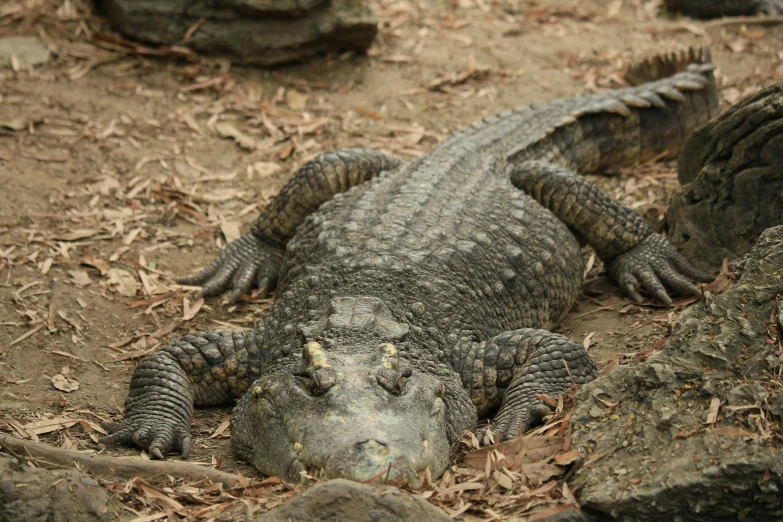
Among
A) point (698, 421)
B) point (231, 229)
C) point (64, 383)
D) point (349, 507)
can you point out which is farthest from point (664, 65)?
point (349, 507)

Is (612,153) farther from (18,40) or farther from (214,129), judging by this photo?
(18,40)

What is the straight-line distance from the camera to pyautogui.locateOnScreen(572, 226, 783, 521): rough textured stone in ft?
10.2

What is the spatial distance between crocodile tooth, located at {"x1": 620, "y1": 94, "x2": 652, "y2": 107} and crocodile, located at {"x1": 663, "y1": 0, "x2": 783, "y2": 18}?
3.73 m

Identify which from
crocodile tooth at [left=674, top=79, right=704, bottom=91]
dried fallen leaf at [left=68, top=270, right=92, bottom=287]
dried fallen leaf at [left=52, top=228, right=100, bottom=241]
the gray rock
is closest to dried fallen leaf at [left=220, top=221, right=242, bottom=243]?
dried fallen leaf at [left=52, top=228, right=100, bottom=241]

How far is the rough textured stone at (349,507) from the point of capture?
10.5 feet

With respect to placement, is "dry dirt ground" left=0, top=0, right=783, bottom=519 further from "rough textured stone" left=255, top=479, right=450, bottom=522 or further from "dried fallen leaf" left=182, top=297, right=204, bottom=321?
"rough textured stone" left=255, top=479, right=450, bottom=522

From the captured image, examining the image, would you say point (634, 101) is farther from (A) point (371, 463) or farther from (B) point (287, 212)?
(A) point (371, 463)

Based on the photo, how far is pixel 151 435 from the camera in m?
4.32

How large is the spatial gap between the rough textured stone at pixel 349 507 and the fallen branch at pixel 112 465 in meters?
0.60

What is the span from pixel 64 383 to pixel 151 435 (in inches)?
35.1

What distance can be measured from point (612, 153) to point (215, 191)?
11.1ft

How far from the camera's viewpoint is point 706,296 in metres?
4.07

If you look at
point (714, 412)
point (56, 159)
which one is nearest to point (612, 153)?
point (714, 412)

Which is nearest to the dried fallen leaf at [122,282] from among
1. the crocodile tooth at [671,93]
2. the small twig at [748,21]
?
the crocodile tooth at [671,93]
